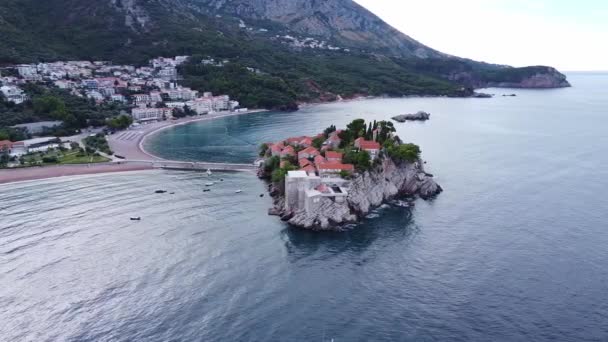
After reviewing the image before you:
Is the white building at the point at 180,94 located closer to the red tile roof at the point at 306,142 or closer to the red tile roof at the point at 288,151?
the red tile roof at the point at 306,142

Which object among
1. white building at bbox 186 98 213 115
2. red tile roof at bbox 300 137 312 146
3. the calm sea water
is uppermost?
white building at bbox 186 98 213 115

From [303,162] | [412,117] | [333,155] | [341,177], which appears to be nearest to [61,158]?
[303,162]

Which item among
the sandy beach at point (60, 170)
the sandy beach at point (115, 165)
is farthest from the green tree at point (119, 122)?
the sandy beach at point (60, 170)

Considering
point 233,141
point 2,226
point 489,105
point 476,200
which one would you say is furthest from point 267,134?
point 489,105

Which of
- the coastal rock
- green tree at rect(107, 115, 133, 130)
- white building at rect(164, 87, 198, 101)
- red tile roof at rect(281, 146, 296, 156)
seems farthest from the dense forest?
the coastal rock

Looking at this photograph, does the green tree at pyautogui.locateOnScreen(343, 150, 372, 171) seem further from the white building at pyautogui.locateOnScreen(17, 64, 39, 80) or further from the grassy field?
the white building at pyautogui.locateOnScreen(17, 64, 39, 80)

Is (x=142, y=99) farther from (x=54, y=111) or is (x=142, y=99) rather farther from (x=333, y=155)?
(x=333, y=155)

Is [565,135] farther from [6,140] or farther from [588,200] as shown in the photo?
[6,140]

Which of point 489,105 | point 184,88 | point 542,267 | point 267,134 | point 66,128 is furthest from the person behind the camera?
point 489,105
